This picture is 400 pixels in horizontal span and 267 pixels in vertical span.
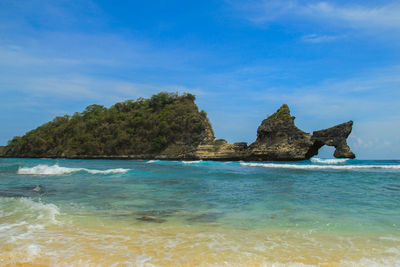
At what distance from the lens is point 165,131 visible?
65188 millimetres

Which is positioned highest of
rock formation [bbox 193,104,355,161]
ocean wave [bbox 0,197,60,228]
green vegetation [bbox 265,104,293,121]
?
green vegetation [bbox 265,104,293,121]

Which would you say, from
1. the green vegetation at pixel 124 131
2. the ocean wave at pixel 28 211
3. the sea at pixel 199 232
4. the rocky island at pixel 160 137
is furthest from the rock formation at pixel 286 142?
the ocean wave at pixel 28 211

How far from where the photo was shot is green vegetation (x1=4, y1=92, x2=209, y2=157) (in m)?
64.1

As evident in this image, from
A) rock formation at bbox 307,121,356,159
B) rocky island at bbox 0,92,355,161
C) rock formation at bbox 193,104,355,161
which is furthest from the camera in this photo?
rocky island at bbox 0,92,355,161

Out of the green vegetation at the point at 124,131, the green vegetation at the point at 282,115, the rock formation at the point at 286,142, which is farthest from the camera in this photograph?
the green vegetation at the point at 124,131

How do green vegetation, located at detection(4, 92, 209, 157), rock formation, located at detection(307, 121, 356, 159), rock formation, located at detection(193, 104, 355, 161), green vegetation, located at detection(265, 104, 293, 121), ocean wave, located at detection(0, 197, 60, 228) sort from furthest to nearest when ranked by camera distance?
green vegetation, located at detection(4, 92, 209, 157) → green vegetation, located at detection(265, 104, 293, 121) → rock formation, located at detection(307, 121, 356, 159) → rock formation, located at detection(193, 104, 355, 161) → ocean wave, located at detection(0, 197, 60, 228)

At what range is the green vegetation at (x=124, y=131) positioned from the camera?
2525 inches

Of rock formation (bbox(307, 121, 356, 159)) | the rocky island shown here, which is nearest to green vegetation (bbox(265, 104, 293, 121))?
the rocky island

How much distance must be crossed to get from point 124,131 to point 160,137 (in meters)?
9.94

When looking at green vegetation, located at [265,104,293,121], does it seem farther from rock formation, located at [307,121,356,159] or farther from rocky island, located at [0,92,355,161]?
rock formation, located at [307,121,356,159]

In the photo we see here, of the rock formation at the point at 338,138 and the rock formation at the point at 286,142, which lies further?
the rock formation at the point at 338,138

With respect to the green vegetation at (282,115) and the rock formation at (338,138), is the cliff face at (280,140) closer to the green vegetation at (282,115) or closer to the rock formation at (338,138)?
the green vegetation at (282,115)

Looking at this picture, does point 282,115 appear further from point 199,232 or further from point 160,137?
point 199,232

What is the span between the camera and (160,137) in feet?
212
